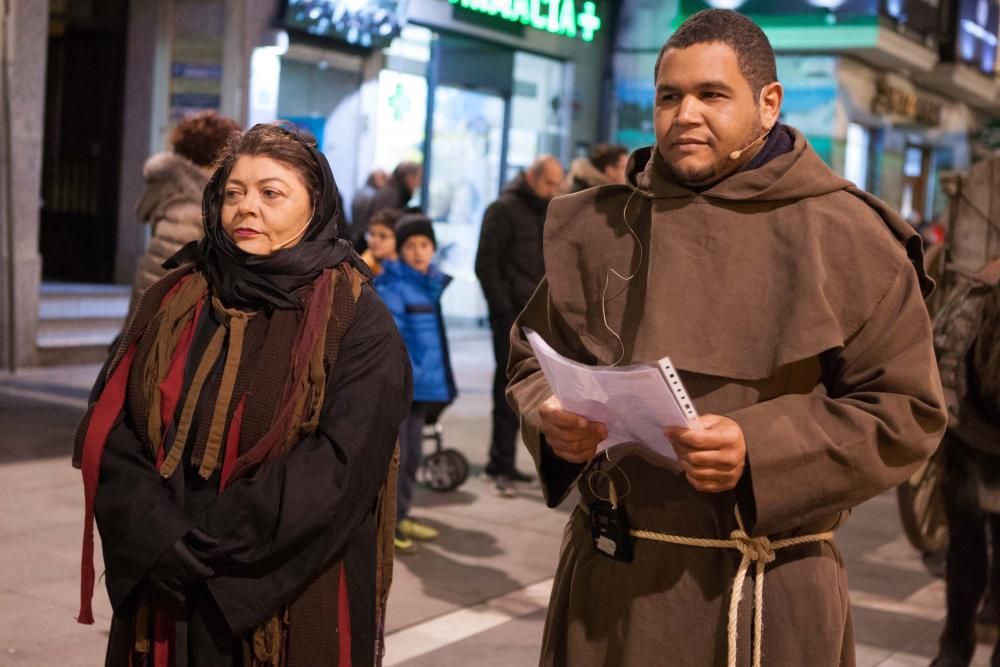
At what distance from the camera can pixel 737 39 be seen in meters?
2.61

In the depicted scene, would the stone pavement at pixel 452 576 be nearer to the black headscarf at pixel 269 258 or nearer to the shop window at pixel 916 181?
the black headscarf at pixel 269 258

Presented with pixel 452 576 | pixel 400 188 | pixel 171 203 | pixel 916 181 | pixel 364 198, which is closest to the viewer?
pixel 452 576

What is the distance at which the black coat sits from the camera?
325 inches

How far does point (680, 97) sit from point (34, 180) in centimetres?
976

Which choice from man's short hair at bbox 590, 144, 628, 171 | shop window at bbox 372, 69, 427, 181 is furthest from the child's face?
shop window at bbox 372, 69, 427, 181

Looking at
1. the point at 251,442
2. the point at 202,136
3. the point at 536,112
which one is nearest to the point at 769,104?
the point at 251,442

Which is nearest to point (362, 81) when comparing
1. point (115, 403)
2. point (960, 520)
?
point (960, 520)

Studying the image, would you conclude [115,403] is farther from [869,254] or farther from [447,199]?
[447,199]

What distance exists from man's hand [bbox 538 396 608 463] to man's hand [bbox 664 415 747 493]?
0.19 m

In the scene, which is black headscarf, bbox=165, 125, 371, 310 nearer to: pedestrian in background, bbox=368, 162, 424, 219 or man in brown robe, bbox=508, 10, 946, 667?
man in brown robe, bbox=508, 10, 946, 667

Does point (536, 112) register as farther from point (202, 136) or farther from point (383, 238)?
point (202, 136)

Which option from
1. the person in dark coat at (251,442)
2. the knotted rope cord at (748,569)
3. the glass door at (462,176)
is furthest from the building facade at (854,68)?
Result: the knotted rope cord at (748,569)

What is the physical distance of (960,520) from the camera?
524 centimetres

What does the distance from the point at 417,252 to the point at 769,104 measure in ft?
14.3
